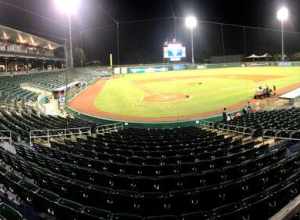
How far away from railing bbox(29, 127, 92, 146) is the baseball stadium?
109 mm

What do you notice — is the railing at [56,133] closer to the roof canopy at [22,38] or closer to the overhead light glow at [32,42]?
the roof canopy at [22,38]

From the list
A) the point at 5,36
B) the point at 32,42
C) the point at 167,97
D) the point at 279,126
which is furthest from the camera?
the point at 32,42

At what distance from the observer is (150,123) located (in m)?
A: 23.8

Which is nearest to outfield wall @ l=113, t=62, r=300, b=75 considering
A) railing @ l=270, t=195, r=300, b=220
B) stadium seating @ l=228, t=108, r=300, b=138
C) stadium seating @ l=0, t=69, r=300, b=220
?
stadium seating @ l=228, t=108, r=300, b=138

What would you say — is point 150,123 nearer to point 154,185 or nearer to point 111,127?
point 111,127

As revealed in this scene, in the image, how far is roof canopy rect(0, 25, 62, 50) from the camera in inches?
2486

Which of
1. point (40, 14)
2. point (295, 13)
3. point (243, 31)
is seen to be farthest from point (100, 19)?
point (295, 13)

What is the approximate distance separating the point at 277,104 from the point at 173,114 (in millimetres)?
11072

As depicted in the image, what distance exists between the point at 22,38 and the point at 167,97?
181 ft

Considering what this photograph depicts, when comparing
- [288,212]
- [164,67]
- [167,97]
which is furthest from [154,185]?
[164,67]

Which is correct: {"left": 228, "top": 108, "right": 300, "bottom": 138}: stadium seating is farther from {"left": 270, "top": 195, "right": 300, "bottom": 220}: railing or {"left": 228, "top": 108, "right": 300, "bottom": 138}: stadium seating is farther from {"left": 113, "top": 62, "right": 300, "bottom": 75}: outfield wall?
{"left": 113, "top": 62, "right": 300, "bottom": 75}: outfield wall

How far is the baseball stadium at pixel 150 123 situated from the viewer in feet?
20.6

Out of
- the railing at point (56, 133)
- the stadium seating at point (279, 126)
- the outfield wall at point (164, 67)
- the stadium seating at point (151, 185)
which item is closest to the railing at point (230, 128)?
the stadium seating at point (279, 126)

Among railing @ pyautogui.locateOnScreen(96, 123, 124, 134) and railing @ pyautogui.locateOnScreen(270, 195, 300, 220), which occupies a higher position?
railing @ pyautogui.locateOnScreen(270, 195, 300, 220)
